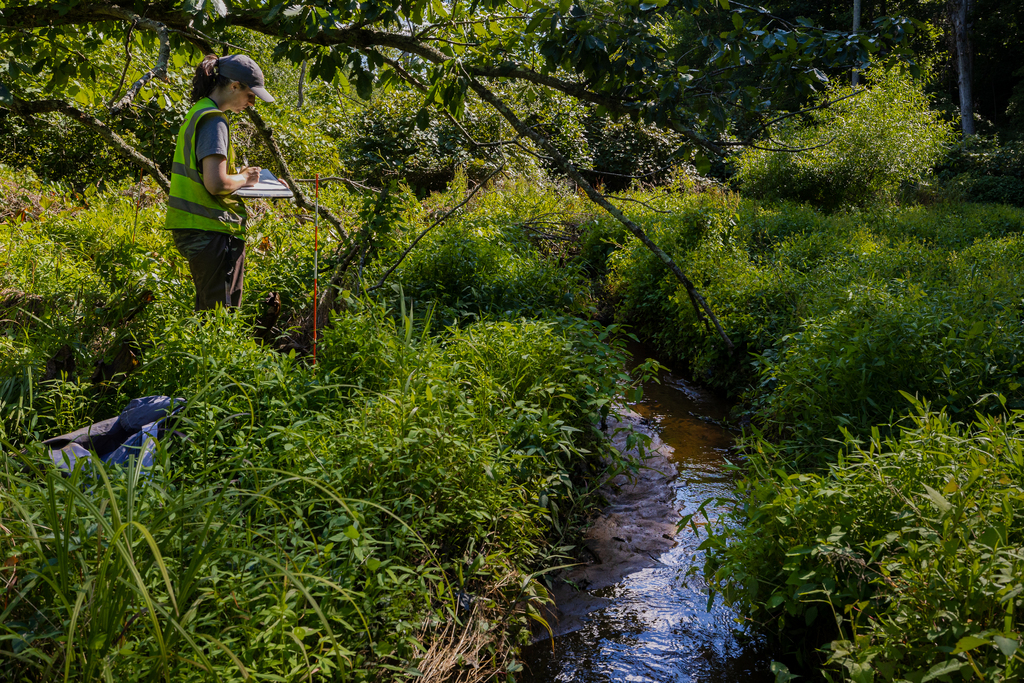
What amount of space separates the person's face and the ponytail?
1.8 inches

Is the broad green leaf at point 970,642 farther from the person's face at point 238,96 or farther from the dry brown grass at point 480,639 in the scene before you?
the person's face at point 238,96

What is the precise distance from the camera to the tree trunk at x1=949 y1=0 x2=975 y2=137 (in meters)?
22.6

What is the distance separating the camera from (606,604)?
10.8 feet

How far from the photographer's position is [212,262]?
3848 mm

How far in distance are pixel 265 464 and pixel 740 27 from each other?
2837 millimetres

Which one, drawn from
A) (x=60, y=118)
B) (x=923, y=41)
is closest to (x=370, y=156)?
(x=60, y=118)

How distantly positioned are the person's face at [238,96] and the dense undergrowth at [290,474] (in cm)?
113

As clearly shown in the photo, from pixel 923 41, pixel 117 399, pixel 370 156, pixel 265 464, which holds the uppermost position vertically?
pixel 923 41

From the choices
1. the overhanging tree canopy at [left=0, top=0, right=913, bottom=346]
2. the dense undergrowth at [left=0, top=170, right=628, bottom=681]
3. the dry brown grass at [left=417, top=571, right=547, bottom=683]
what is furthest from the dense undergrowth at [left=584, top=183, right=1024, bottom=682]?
the overhanging tree canopy at [left=0, top=0, right=913, bottom=346]

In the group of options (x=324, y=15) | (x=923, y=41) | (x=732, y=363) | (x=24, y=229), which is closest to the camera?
(x=324, y=15)

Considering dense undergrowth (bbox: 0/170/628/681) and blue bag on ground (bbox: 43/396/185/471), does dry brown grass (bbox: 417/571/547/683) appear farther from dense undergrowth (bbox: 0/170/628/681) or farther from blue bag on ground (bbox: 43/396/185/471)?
blue bag on ground (bbox: 43/396/185/471)

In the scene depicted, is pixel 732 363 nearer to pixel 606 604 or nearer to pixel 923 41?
pixel 606 604

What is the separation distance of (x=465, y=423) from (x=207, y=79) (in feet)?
8.41

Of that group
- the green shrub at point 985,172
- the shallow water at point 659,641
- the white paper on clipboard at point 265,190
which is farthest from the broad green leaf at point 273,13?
the green shrub at point 985,172
